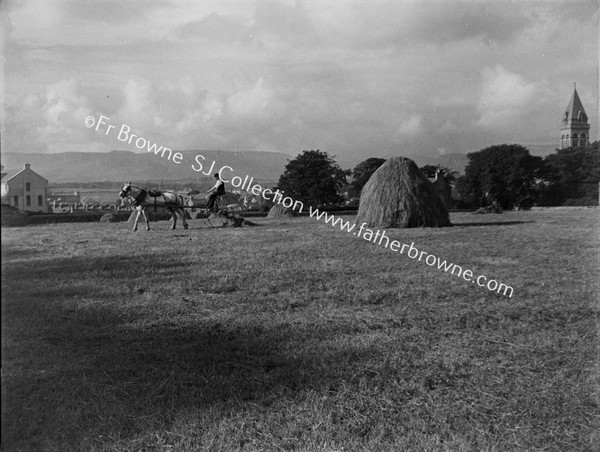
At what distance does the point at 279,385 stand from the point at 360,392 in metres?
0.39

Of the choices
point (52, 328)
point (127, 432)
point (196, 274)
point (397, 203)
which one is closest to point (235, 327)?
point (196, 274)

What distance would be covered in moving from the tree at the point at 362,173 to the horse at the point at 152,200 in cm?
93

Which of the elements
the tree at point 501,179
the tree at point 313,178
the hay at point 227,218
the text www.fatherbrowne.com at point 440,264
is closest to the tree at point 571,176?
the tree at point 501,179

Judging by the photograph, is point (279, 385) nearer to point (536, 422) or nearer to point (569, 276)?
point (536, 422)

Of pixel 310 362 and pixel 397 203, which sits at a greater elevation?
pixel 397 203

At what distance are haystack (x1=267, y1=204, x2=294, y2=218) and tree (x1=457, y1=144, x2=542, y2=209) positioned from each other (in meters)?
1.04

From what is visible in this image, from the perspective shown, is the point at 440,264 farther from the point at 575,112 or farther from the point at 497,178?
the point at 575,112

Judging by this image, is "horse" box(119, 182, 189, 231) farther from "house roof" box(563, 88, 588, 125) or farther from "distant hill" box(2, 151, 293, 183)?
"house roof" box(563, 88, 588, 125)

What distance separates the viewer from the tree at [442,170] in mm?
3027

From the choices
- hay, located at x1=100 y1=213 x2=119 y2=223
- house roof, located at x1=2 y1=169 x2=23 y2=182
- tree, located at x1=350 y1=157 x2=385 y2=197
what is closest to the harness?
hay, located at x1=100 y1=213 x2=119 y2=223

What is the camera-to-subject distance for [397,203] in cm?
361

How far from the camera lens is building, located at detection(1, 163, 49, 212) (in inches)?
62.5

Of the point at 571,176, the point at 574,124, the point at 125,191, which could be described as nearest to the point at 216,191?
the point at 125,191

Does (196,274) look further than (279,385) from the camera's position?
Yes
